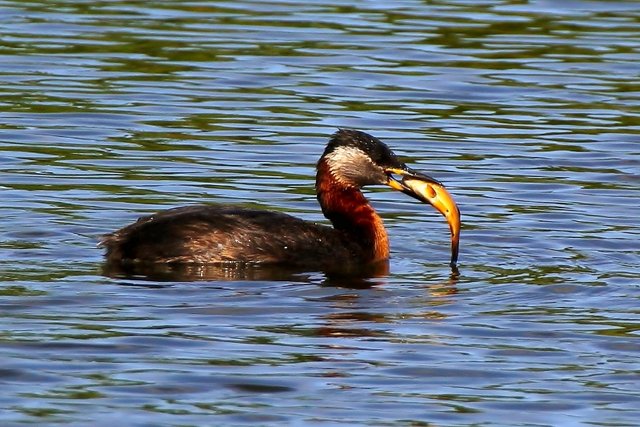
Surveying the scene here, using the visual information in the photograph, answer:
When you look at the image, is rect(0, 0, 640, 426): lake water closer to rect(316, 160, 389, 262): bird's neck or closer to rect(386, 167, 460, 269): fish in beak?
rect(386, 167, 460, 269): fish in beak

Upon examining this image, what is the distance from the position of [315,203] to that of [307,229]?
2.23 meters

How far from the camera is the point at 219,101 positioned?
19.4 m

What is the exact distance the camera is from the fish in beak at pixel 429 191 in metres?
13.7

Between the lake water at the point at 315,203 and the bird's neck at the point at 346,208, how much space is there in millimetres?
401

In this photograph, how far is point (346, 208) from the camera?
14.3m

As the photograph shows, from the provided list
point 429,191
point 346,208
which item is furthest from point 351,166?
point 429,191

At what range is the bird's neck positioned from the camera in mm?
13961

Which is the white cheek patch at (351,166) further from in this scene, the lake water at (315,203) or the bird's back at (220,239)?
the bird's back at (220,239)

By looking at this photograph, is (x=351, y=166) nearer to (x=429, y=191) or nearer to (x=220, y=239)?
(x=429, y=191)

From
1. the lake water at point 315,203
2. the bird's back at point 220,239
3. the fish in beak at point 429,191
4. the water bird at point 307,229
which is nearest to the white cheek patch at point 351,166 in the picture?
the water bird at point 307,229

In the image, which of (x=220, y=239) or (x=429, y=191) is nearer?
(x=220, y=239)

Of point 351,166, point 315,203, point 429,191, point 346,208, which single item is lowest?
point 315,203

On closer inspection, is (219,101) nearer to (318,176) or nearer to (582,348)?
(318,176)

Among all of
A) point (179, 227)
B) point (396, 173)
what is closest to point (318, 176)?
point (396, 173)
